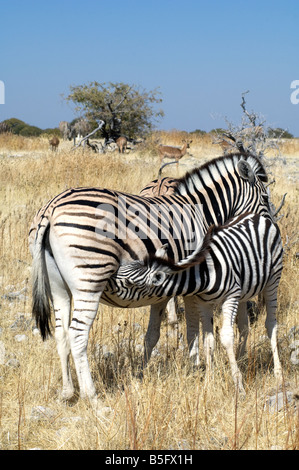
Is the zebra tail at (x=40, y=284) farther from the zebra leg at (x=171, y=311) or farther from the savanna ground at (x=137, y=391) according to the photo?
the zebra leg at (x=171, y=311)

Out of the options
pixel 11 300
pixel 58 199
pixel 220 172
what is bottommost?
pixel 11 300

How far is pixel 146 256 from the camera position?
12.4 feet

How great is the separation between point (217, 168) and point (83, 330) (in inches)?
80.6

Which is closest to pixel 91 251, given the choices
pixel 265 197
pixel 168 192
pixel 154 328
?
pixel 154 328

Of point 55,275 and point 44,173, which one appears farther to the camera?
point 44,173

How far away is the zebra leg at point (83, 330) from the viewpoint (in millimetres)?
3670

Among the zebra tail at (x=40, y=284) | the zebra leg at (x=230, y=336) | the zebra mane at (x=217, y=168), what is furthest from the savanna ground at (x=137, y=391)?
the zebra mane at (x=217, y=168)

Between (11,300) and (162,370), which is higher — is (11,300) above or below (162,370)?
above

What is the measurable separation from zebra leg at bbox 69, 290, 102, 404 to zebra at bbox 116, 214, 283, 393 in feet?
0.79

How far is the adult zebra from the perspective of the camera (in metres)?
3.66

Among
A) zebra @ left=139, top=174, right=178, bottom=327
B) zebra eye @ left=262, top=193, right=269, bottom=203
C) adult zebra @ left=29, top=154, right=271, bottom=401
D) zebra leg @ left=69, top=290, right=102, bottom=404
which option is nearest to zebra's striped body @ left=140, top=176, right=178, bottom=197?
zebra @ left=139, top=174, right=178, bottom=327
